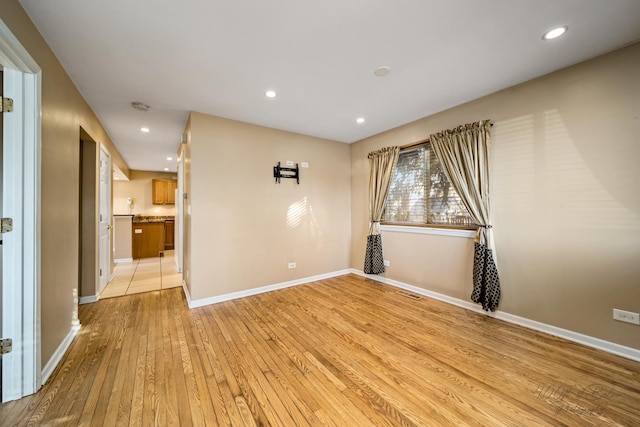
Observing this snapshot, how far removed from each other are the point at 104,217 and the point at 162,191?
4.03m

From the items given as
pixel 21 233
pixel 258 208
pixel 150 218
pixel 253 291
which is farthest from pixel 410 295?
pixel 150 218

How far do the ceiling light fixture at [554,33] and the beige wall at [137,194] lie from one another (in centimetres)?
905

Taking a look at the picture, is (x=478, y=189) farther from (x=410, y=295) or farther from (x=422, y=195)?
(x=410, y=295)

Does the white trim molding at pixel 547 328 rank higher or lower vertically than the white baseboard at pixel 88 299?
lower

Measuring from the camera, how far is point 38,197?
66.7 inches

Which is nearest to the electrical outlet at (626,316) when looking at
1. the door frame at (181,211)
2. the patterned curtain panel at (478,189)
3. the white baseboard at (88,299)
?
the patterned curtain panel at (478,189)

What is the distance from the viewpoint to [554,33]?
6.15ft

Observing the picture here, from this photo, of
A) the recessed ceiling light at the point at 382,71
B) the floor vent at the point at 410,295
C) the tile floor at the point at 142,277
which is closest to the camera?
the recessed ceiling light at the point at 382,71

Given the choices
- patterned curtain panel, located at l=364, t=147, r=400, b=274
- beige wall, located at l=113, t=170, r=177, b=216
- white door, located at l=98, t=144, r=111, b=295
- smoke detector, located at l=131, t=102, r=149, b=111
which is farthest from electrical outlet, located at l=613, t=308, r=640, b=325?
beige wall, located at l=113, t=170, r=177, b=216

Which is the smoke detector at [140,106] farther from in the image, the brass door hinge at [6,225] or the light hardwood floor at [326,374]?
the light hardwood floor at [326,374]

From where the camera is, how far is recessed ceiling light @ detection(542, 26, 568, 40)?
184 centimetres

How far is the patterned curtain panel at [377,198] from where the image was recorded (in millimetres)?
4031

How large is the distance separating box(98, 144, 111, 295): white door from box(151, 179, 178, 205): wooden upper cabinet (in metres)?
3.55

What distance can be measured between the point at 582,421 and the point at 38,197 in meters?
3.82
